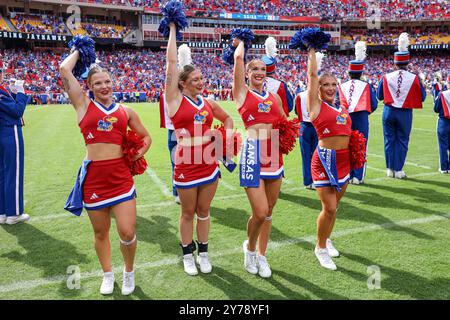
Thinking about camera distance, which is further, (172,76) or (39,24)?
(39,24)

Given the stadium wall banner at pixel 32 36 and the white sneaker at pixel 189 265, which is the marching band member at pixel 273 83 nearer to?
the white sneaker at pixel 189 265

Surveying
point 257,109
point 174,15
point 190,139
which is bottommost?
point 190,139

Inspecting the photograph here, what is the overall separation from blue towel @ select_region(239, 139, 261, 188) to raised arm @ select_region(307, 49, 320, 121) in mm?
712

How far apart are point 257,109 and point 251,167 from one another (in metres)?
0.57

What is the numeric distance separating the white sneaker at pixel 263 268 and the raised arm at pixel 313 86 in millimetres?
1466

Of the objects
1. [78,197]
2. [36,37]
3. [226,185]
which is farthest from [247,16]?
[78,197]

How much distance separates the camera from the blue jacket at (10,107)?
4703 millimetres

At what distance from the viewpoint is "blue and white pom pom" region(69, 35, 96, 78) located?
3123 millimetres

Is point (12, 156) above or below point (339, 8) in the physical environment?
below

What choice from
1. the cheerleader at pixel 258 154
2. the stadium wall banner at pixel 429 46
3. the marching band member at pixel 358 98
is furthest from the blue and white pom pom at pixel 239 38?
the stadium wall banner at pixel 429 46

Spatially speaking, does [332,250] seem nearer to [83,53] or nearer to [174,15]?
[174,15]

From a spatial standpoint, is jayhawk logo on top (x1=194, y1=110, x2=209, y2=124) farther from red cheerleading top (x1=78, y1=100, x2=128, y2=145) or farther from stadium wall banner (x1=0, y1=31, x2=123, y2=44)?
stadium wall banner (x1=0, y1=31, x2=123, y2=44)

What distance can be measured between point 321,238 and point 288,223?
1.12 meters

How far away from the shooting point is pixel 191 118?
3346mm
